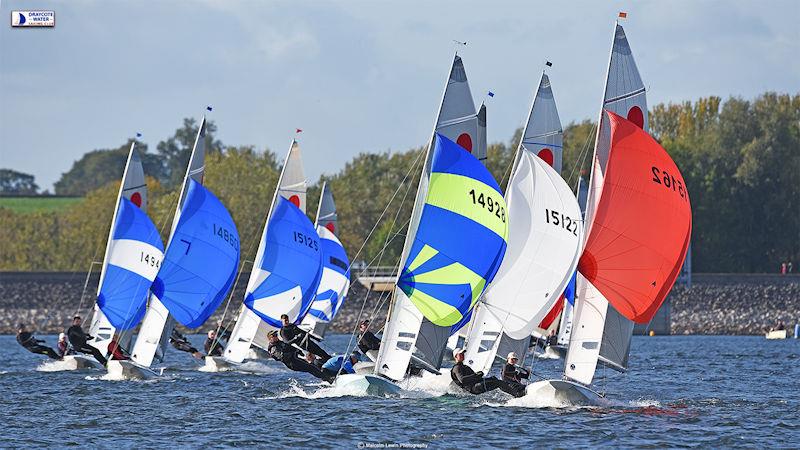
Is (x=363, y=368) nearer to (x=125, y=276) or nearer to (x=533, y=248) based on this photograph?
(x=533, y=248)

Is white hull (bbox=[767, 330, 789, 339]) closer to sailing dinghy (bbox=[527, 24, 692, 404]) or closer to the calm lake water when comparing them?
the calm lake water

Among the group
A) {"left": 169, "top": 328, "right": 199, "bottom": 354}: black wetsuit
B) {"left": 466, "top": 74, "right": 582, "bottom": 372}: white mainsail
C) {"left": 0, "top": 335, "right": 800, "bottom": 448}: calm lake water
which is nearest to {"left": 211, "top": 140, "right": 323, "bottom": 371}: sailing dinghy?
{"left": 169, "top": 328, "right": 199, "bottom": 354}: black wetsuit

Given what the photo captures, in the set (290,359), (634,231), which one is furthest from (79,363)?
(634,231)

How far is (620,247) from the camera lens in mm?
31422

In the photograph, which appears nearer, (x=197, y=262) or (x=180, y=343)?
(x=197, y=262)

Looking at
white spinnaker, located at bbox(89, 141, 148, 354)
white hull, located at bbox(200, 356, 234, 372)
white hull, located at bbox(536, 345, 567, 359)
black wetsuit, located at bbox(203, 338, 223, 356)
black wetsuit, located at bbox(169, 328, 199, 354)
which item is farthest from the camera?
white hull, located at bbox(536, 345, 567, 359)

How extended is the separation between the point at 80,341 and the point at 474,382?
594 inches

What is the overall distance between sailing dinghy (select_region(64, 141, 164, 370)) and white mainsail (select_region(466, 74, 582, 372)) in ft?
43.0

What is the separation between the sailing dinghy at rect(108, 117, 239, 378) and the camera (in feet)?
139

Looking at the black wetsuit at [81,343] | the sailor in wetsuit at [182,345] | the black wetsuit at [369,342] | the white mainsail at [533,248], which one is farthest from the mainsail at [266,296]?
the white mainsail at [533,248]

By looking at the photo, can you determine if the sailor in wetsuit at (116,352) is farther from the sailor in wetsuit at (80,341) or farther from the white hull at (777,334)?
the white hull at (777,334)

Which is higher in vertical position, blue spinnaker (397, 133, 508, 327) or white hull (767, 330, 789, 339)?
white hull (767, 330, 789, 339)

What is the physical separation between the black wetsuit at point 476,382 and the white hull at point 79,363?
15.1 metres

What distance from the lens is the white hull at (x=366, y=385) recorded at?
111 ft
